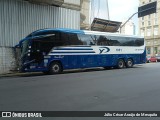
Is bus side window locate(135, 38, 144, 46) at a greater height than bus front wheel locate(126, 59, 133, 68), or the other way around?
bus side window locate(135, 38, 144, 46)

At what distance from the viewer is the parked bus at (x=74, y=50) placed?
16.7 metres

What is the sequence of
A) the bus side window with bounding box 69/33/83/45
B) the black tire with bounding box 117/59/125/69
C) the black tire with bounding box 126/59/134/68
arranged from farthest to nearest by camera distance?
1. the black tire with bounding box 126/59/134/68
2. the black tire with bounding box 117/59/125/69
3. the bus side window with bounding box 69/33/83/45

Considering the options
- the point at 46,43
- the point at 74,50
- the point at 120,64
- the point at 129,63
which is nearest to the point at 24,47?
the point at 46,43

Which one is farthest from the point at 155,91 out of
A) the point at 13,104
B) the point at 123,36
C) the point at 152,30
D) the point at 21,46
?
the point at 152,30

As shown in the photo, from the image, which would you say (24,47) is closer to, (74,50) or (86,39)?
(74,50)

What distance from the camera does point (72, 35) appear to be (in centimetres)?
1848

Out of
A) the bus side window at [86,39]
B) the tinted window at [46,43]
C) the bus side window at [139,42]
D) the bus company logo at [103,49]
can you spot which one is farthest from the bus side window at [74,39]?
the bus side window at [139,42]

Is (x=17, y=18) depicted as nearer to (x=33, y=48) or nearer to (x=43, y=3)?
(x=43, y=3)

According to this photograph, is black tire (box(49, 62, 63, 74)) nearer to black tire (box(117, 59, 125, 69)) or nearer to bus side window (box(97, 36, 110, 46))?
bus side window (box(97, 36, 110, 46))

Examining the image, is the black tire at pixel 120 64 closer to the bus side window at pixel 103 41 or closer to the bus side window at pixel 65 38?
the bus side window at pixel 103 41

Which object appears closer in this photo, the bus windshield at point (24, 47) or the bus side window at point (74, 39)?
the bus windshield at point (24, 47)

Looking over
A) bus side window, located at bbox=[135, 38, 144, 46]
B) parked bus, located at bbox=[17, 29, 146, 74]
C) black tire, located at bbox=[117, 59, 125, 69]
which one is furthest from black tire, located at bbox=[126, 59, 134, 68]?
bus side window, located at bbox=[135, 38, 144, 46]

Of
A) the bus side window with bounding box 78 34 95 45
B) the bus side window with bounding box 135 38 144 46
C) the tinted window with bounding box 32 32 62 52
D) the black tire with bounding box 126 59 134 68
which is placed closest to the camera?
the tinted window with bounding box 32 32 62 52

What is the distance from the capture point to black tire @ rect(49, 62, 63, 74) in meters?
17.4
